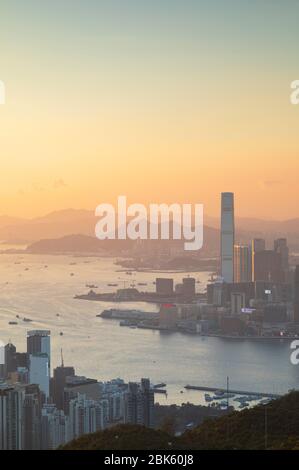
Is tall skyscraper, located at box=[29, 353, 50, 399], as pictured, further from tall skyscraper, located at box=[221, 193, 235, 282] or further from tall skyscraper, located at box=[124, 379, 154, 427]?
tall skyscraper, located at box=[221, 193, 235, 282]

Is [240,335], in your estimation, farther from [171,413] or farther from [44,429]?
[44,429]

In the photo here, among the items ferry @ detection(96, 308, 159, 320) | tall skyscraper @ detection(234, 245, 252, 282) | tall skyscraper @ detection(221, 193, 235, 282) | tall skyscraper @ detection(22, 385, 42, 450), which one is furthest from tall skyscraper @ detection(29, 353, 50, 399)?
tall skyscraper @ detection(234, 245, 252, 282)

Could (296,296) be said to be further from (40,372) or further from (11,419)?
(11,419)

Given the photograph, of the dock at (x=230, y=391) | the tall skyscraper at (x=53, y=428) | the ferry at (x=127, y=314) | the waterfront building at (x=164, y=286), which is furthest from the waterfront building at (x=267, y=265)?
the tall skyscraper at (x=53, y=428)

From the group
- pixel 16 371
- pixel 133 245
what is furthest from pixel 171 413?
pixel 133 245

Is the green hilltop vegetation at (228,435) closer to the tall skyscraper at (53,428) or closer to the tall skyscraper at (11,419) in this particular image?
the tall skyscraper at (53,428)

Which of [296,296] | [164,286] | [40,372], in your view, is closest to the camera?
[40,372]

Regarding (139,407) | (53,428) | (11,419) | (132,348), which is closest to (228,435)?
(53,428)
